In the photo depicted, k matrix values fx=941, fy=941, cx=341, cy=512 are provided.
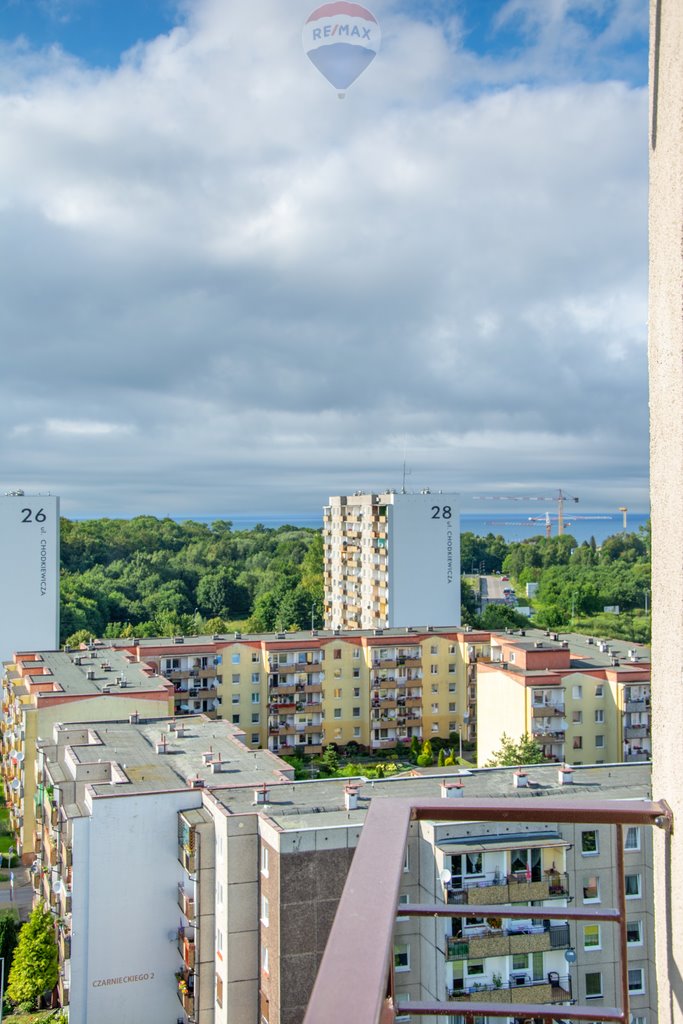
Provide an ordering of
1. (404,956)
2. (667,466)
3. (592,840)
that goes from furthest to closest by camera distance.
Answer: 1. (592,840)
2. (404,956)
3. (667,466)

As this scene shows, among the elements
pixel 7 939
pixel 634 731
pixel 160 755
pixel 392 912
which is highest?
pixel 392 912

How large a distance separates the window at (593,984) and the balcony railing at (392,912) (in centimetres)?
1041

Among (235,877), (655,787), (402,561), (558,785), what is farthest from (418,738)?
(655,787)

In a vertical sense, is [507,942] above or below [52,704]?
below

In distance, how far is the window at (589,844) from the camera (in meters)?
11.4

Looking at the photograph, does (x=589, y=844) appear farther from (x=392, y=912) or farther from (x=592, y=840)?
(x=392, y=912)

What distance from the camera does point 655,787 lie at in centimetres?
180

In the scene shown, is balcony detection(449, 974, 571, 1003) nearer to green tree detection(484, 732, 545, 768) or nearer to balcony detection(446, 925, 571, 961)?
balcony detection(446, 925, 571, 961)

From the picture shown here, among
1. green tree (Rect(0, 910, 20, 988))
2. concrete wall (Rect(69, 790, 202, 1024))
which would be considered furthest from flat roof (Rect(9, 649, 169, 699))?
concrete wall (Rect(69, 790, 202, 1024))

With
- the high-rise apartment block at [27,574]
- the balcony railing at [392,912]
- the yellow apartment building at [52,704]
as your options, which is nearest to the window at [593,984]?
the yellow apartment building at [52,704]

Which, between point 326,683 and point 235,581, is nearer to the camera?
point 326,683

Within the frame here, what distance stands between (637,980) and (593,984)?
0.52 meters

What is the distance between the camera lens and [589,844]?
1143 centimetres

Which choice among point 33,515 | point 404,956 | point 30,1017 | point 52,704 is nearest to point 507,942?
point 404,956
